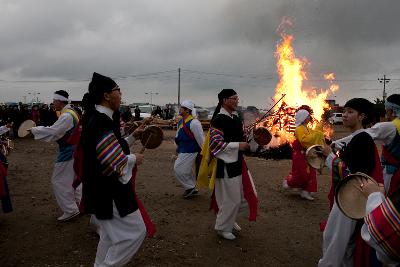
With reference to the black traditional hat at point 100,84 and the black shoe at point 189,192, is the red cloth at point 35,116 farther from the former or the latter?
the black traditional hat at point 100,84

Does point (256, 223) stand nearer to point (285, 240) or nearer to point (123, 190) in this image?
point (285, 240)

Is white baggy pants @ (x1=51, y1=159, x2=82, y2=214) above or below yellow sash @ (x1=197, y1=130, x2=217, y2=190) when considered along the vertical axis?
below


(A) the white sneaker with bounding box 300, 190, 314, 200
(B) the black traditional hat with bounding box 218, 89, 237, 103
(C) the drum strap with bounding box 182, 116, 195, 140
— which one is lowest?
(A) the white sneaker with bounding box 300, 190, 314, 200

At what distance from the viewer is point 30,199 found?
7.25 meters

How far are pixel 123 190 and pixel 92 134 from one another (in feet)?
1.88

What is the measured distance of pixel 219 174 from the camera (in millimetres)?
5105

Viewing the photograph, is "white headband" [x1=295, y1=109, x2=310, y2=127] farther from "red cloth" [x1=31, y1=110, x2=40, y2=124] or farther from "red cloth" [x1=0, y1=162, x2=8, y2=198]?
"red cloth" [x1=31, y1=110, x2=40, y2=124]

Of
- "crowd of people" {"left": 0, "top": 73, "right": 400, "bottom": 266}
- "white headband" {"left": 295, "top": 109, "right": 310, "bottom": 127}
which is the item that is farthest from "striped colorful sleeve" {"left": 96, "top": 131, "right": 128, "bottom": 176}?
"white headband" {"left": 295, "top": 109, "right": 310, "bottom": 127}

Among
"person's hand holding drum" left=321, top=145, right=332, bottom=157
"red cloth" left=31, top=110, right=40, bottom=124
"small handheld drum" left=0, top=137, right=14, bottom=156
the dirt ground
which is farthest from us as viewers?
"red cloth" left=31, top=110, right=40, bottom=124

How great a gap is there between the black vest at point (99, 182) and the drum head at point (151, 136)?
46.0 inches

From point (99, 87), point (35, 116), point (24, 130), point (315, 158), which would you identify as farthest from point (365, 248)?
point (35, 116)

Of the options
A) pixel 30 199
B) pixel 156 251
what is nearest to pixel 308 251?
pixel 156 251

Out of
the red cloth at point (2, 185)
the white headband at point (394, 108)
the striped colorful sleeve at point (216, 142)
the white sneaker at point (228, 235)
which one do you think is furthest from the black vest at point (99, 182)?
the white headband at point (394, 108)

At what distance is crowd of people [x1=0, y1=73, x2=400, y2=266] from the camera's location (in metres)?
3.02
